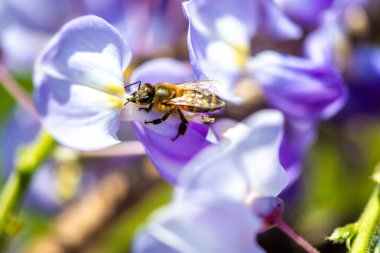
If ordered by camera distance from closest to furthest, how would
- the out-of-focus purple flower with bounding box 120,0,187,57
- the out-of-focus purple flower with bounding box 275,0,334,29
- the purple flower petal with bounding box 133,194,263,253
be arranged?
the purple flower petal with bounding box 133,194,263,253 → the out-of-focus purple flower with bounding box 275,0,334,29 → the out-of-focus purple flower with bounding box 120,0,187,57

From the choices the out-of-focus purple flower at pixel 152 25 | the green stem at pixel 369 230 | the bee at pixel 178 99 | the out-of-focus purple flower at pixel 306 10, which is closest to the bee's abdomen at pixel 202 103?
the bee at pixel 178 99

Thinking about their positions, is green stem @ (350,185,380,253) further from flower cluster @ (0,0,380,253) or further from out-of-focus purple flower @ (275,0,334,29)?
out-of-focus purple flower @ (275,0,334,29)

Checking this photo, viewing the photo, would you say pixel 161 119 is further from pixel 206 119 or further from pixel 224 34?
pixel 224 34

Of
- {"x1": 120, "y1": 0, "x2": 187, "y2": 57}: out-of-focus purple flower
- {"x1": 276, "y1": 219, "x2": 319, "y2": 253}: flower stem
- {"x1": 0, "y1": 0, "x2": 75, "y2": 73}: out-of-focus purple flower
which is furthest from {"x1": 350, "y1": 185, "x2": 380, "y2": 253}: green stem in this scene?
{"x1": 0, "y1": 0, "x2": 75, "y2": 73}: out-of-focus purple flower

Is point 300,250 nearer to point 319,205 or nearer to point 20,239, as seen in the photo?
point 319,205

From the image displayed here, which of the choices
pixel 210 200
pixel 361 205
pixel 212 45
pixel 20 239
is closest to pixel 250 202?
pixel 210 200

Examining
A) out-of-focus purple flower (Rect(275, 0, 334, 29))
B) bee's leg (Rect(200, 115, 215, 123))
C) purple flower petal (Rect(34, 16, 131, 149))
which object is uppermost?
purple flower petal (Rect(34, 16, 131, 149))
